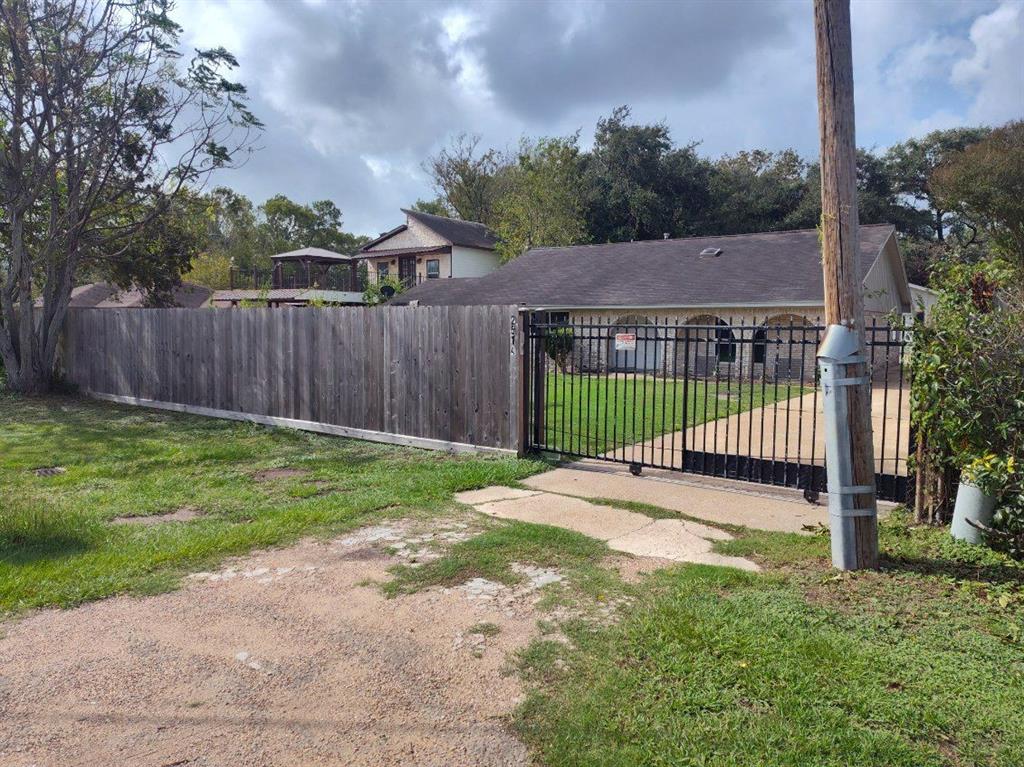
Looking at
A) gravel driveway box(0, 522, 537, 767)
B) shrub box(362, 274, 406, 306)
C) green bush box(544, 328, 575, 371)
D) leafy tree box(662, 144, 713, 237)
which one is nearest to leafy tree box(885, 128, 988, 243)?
leafy tree box(662, 144, 713, 237)

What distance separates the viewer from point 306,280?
38.4m

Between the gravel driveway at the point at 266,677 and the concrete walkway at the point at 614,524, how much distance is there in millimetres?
1413

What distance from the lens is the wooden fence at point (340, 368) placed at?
340 inches

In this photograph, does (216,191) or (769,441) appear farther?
(216,191)

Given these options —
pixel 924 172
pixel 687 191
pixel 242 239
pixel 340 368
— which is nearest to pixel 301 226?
pixel 242 239

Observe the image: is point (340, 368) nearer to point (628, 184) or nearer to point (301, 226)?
point (628, 184)

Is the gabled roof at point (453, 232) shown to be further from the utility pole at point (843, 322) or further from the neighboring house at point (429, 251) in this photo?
the utility pole at point (843, 322)

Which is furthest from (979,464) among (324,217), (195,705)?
(324,217)

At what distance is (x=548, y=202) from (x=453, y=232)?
6.69 metres

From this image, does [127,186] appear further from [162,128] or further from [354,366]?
[354,366]

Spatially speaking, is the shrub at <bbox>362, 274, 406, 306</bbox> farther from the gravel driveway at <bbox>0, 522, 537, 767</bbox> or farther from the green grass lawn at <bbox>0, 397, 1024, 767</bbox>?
the gravel driveway at <bbox>0, 522, 537, 767</bbox>

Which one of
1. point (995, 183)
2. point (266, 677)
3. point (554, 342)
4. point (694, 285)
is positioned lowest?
point (266, 677)

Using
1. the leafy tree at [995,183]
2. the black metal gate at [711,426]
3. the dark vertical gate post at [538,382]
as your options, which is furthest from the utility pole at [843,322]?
the leafy tree at [995,183]

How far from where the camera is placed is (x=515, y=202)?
124 ft
